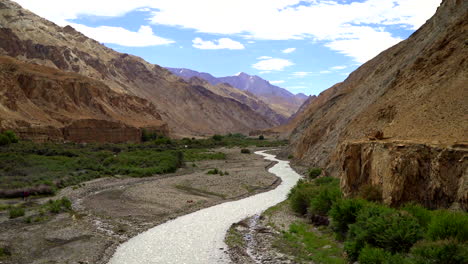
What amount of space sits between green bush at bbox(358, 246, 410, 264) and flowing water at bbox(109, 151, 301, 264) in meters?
5.44

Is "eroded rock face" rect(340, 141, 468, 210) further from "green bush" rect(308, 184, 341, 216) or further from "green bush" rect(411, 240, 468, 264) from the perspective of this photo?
"green bush" rect(411, 240, 468, 264)

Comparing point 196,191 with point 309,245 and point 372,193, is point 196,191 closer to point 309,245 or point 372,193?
point 309,245

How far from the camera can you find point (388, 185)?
16797 millimetres

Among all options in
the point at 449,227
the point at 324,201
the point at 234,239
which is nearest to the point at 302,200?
the point at 324,201

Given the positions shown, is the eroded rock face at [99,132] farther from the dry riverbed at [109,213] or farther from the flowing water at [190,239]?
the flowing water at [190,239]

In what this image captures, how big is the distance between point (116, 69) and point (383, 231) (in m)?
147

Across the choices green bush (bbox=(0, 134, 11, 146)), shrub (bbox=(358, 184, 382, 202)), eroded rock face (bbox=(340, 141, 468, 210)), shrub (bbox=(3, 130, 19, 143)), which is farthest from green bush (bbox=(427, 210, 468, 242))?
shrub (bbox=(3, 130, 19, 143))

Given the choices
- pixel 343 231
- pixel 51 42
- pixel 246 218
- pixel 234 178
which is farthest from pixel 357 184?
pixel 51 42

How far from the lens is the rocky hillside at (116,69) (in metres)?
112

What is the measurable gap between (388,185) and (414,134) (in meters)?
4.54

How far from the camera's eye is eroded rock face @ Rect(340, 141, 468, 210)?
14172 mm

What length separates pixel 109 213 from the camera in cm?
2489

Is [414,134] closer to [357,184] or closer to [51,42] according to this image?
[357,184]

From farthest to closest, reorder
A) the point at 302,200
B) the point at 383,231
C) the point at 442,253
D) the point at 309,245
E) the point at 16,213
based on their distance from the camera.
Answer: the point at 302,200 → the point at 16,213 → the point at 309,245 → the point at 383,231 → the point at 442,253
